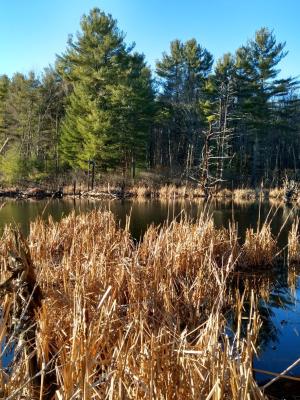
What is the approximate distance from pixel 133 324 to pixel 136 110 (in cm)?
2969

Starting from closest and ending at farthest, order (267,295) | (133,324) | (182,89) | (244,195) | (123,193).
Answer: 1. (133,324)
2. (267,295)
3. (244,195)
4. (123,193)
5. (182,89)

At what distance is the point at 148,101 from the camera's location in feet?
109

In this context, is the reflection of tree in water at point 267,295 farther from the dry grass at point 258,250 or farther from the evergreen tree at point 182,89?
the evergreen tree at point 182,89

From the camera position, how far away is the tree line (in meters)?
Answer: 29.9

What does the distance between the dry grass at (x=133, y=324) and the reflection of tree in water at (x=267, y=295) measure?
1.87 feet

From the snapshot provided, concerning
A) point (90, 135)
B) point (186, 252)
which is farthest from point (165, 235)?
point (90, 135)

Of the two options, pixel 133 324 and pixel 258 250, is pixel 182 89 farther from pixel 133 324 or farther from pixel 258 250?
pixel 133 324

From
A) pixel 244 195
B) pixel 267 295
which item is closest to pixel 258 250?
pixel 267 295

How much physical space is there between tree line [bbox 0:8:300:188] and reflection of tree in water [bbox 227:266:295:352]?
63.2ft

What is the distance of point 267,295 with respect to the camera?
6633 millimetres

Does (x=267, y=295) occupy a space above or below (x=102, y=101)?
below

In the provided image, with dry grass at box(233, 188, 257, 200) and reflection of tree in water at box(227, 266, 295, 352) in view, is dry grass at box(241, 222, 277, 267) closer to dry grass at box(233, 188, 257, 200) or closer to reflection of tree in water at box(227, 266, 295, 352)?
reflection of tree in water at box(227, 266, 295, 352)

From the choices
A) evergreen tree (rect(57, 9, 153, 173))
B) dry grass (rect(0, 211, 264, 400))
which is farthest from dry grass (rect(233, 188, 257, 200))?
dry grass (rect(0, 211, 264, 400))

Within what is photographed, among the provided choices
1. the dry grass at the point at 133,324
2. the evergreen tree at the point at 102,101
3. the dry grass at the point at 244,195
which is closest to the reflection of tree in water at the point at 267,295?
the dry grass at the point at 133,324
